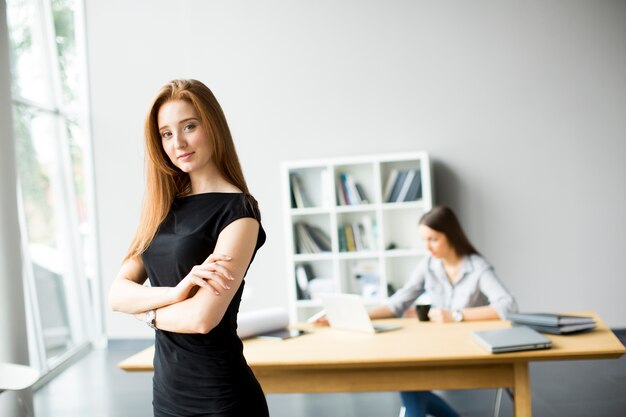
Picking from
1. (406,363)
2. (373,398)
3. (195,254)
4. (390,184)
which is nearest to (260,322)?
(406,363)

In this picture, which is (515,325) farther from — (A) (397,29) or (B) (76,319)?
(B) (76,319)

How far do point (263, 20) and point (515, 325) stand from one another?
4.43 metres

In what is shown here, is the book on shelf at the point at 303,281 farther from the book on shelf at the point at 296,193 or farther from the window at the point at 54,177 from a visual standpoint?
the window at the point at 54,177

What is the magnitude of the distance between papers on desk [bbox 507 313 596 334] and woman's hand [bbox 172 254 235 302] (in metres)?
1.93

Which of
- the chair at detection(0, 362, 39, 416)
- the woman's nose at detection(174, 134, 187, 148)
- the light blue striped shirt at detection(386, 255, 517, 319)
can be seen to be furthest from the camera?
the light blue striped shirt at detection(386, 255, 517, 319)

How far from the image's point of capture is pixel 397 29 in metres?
6.43

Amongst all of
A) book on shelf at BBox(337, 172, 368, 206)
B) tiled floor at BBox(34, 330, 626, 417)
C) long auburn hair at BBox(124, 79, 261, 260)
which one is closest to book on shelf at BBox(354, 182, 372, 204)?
book on shelf at BBox(337, 172, 368, 206)

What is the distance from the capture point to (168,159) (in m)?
1.80

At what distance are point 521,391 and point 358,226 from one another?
3398 millimetres

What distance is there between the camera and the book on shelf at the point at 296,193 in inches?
242

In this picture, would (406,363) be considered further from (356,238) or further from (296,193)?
(296,193)

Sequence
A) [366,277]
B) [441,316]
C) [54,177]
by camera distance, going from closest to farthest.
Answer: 1. [441,316]
2. [366,277]
3. [54,177]

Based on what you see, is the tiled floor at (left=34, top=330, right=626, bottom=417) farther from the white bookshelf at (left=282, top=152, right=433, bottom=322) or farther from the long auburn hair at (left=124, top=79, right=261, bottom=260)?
the long auburn hair at (left=124, top=79, right=261, bottom=260)

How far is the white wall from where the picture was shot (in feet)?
20.3
